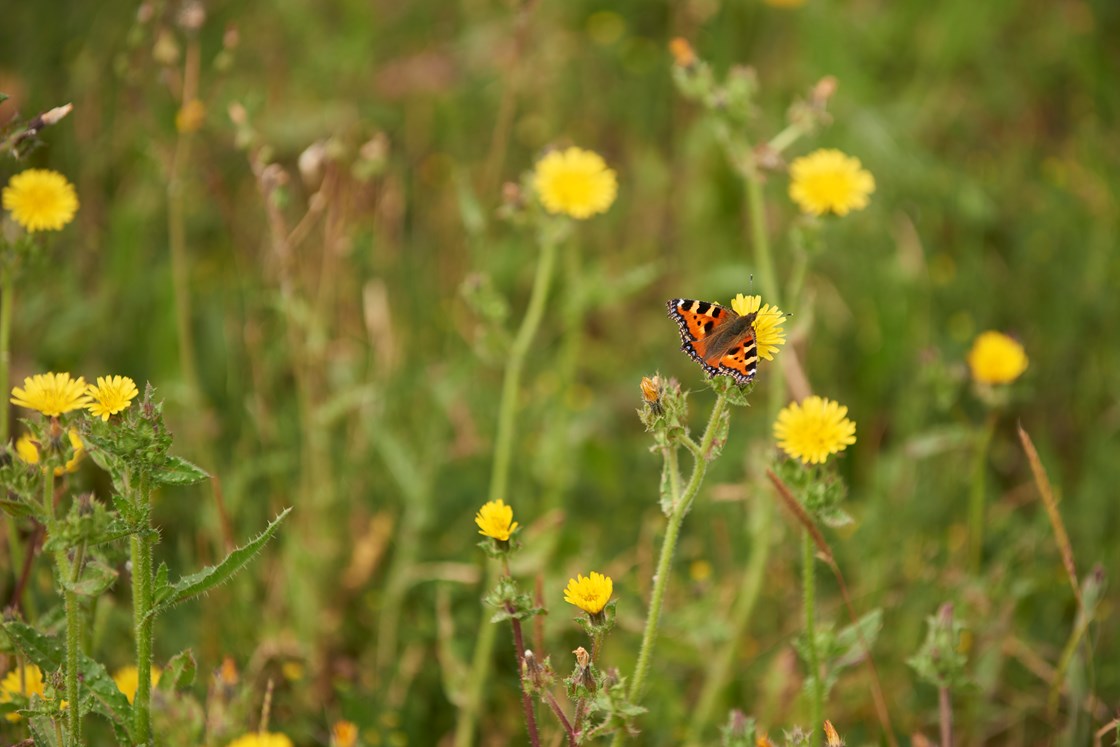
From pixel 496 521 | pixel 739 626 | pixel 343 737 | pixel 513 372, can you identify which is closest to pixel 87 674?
pixel 343 737

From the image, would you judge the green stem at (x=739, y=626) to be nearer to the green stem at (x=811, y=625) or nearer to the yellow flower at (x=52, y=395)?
the green stem at (x=811, y=625)

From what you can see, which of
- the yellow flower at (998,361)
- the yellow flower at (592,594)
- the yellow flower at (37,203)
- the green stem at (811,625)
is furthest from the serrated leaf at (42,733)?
the yellow flower at (998,361)

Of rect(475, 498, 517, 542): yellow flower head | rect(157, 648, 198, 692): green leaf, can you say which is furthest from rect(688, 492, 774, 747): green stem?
rect(157, 648, 198, 692): green leaf

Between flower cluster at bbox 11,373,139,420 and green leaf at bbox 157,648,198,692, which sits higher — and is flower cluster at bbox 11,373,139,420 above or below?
above

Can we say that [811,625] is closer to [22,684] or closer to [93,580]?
[93,580]

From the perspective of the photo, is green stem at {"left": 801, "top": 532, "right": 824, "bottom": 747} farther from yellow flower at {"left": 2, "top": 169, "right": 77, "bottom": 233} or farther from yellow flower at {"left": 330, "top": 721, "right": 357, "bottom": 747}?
yellow flower at {"left": 2, "top": 169, "right": 77, "bottom": 233}

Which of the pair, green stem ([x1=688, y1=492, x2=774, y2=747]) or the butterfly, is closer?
the butterfly

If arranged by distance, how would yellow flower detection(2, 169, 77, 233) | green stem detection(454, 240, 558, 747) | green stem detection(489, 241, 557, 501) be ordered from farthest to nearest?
green stem detection(489, 241, 557, 501) → green stem detection(454, 240, 558, 747) → yellow flower detection(2, 169, 77, 233)
